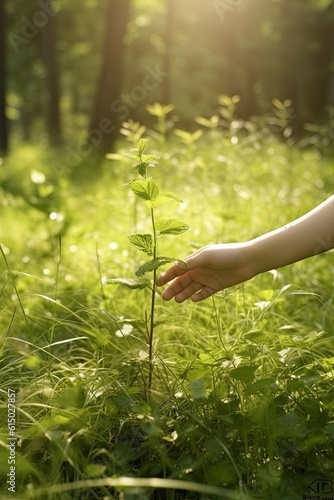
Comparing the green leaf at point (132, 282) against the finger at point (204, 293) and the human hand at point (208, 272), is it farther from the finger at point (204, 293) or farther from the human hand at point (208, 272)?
the finger at point (204, 293)

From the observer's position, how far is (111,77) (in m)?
10.6

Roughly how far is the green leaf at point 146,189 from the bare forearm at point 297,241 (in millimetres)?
353

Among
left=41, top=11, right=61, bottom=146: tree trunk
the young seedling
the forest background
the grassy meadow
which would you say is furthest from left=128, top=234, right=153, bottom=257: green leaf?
left=41, top=11, right=61, bottom=146: tree trunk

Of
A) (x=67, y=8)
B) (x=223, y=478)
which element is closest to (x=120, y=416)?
(x=223, y=478)

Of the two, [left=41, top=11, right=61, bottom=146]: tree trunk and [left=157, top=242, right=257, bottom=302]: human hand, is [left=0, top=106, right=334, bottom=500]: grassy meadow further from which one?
[left=41, top=11, right=61, bottom=146]: tree trunk

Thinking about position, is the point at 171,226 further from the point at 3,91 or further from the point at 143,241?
the point at 3,91

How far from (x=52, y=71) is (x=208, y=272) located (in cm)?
1662

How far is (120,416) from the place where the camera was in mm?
1896

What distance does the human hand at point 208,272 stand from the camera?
193 cm

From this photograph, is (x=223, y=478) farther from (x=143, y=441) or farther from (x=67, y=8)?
(x=67, y=8)

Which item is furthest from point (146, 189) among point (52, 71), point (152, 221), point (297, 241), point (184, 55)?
point (184, 55)

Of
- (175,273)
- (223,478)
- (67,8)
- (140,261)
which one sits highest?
(175,273)

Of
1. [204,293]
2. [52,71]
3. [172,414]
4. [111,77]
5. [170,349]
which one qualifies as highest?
[204,293]

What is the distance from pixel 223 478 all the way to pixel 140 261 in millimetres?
1677
